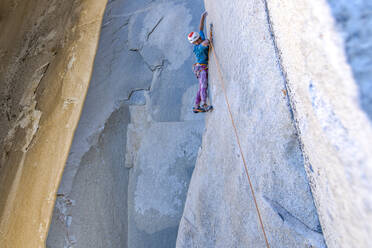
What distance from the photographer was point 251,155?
5.02 feet

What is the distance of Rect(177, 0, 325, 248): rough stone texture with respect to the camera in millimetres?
1176

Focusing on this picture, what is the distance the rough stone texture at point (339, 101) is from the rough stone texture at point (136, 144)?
2.71 m

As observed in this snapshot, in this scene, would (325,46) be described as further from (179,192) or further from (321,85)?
(179,192)

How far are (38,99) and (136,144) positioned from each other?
1.69 metres

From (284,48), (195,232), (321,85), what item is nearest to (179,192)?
(195,232)

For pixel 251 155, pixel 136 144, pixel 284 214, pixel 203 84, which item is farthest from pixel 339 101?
pixel 136 144

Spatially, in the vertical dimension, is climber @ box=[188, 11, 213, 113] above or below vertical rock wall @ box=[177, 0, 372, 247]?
below

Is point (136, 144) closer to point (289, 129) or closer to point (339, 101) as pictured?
point (289, 129)

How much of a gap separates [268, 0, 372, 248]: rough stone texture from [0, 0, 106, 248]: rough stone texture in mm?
3347

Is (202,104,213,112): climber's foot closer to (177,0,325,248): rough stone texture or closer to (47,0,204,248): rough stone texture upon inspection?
(177,0,325,248): rough stone texture

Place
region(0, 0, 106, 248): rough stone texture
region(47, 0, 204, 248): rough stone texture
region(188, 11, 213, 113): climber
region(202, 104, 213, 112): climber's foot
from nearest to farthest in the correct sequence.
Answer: region(202, 104, 213, 112): climber's foot → region(188, 11, 213, 113): climber → region(47, 0, 204, 248): rough stone texture → region(0, 0, 106, 248): rough stone texture

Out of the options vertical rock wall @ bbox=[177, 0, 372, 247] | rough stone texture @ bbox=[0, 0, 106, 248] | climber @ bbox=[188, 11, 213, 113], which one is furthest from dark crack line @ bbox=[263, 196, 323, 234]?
rough stone texture @ bbox=[0, 0, 106, 248]

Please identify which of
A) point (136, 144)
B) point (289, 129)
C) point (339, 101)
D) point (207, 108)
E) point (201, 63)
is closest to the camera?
point (339, 101)

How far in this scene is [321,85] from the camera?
674 millimetres
